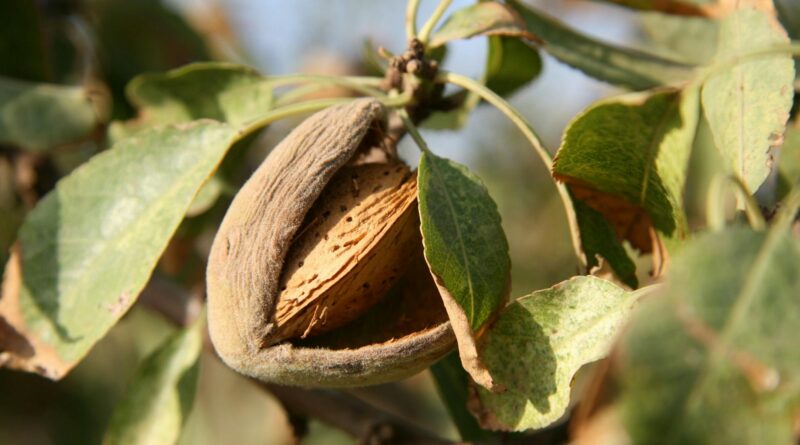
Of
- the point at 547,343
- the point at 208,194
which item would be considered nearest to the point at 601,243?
the point at 547,343

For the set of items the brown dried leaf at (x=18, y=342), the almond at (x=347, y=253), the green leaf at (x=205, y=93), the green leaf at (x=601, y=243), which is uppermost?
the green leaf at (x=205, y=93)

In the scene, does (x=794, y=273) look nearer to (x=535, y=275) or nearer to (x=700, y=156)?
(x=700, y=156)

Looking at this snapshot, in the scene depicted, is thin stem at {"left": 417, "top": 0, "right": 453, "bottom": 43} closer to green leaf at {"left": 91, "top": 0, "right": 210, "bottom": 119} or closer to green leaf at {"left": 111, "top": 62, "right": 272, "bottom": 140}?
green leaf at {"left": 111, "top": 62, "right": 272, "bottom": 140}

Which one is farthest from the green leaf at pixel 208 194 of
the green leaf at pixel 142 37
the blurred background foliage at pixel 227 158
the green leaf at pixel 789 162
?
the green leaf at pixel 789 162

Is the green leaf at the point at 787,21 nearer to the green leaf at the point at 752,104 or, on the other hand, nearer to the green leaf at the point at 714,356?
the green leaf at the point at 752,104

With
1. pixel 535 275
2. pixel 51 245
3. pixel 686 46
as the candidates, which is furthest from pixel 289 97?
pixel 535 275

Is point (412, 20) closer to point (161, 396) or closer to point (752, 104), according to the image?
point (752, 104)
